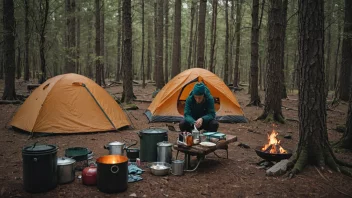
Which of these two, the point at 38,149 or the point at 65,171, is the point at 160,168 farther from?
the point at 38,149

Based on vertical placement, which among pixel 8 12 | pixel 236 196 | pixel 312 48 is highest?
pixel 8 12

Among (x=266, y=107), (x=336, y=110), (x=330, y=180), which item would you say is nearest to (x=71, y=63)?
(x=266, y=107)

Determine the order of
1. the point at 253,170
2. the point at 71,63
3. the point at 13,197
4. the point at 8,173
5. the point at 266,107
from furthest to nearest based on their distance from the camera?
1. the point at 71,63
2. the point at 266,107
3. the point at 253,170
4. the point at 8,173
5. the point at 13,197

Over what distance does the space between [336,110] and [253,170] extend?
10547mm

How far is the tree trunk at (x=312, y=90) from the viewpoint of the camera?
4.48 meters

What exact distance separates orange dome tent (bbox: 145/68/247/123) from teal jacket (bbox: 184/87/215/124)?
350 centimetres

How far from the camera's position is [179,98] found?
9711mm

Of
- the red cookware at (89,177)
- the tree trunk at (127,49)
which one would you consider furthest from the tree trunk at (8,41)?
the red cookware at (89,177)

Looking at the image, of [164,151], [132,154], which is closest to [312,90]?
[164,151]

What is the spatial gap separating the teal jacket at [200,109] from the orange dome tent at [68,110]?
2848 mm

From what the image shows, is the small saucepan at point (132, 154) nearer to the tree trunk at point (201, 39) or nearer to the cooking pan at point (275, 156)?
the cooking pan at point (275, 156)

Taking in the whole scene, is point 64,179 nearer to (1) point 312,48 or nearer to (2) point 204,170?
(2) point 204,170

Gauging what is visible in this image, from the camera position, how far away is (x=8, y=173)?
4477mm

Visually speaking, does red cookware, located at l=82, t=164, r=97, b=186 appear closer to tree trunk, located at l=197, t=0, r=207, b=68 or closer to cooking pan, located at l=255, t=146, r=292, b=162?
cooking pan, located at l=255, t=146, r=292, b=162
